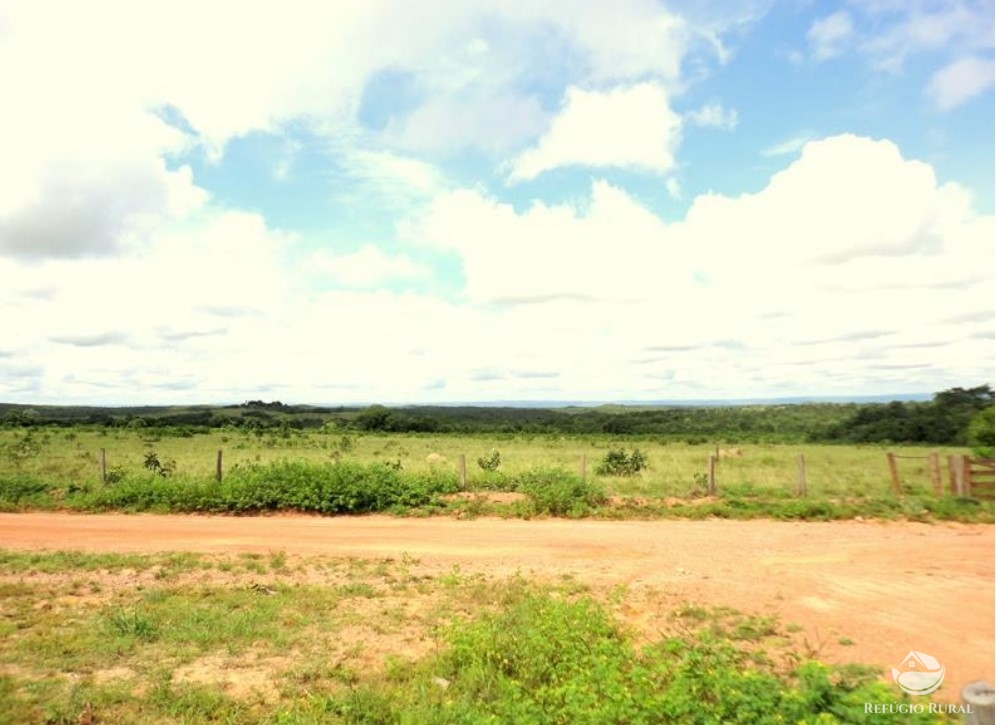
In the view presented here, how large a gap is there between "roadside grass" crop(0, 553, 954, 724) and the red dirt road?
95cm

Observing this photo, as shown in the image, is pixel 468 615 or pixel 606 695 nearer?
pixel 606 695

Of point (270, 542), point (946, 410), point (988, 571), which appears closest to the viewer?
point (988, 571)

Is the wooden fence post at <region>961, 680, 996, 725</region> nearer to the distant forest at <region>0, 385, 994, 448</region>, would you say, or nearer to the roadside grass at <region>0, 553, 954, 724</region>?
the roadside grass at <region>0, 553, 954, 724</region>

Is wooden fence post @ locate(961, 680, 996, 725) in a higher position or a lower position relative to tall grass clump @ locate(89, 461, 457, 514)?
higher

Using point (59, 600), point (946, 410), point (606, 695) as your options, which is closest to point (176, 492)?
point (59, 600)

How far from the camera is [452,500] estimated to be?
64.1ft

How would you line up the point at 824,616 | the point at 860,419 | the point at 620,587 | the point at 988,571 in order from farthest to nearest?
the point at 860,419 → the point at 988,571 → the point at 620,587 → the point at 824,616

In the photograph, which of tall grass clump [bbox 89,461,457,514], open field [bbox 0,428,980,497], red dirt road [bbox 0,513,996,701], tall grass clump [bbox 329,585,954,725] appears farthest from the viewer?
open field [bbox 0,428,980,497]

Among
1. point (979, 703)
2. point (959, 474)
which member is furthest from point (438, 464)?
point (979, 703)

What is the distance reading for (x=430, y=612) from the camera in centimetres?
977

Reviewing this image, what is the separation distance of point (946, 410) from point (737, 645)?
2576 inches

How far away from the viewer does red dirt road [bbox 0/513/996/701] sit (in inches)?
327

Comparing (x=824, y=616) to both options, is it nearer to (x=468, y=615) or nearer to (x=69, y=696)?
(x=468, y=615)

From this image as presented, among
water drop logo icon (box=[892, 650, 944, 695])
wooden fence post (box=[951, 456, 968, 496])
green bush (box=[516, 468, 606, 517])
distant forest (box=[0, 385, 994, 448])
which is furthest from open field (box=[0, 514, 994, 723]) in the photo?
distant forest (box=[0, 385, 994, 448])
